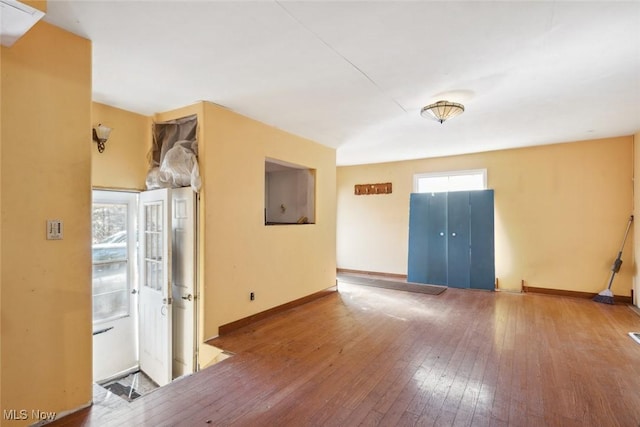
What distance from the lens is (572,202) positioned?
5.19 m

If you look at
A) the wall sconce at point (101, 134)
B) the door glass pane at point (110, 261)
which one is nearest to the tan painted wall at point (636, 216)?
the wall sconce at point (101, 134)

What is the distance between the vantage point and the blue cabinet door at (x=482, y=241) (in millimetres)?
5660

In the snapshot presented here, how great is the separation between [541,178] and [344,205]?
158 inches

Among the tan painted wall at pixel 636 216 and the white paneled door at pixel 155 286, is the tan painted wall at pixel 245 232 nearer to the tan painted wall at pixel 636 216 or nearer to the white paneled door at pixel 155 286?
the white paneled door at pixel 155 286

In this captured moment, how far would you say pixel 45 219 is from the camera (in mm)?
1995

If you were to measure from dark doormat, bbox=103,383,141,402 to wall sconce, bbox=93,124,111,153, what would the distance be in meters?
2.70

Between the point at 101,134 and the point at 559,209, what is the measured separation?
678 cm

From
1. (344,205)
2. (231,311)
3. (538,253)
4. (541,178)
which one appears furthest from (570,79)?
(344,205)

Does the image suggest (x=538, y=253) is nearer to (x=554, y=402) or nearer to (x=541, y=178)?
(x=541, y=178)

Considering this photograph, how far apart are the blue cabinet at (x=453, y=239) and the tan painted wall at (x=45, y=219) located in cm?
557

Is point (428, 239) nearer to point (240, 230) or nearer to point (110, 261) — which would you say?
point (240, 230)

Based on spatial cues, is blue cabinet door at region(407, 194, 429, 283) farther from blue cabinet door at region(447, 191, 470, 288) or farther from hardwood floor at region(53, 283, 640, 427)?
hardwood floor at region(53, 283, 640, 427)

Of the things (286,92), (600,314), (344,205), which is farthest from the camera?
(344,205)

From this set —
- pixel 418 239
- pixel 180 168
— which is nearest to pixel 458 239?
pixel 418 239
